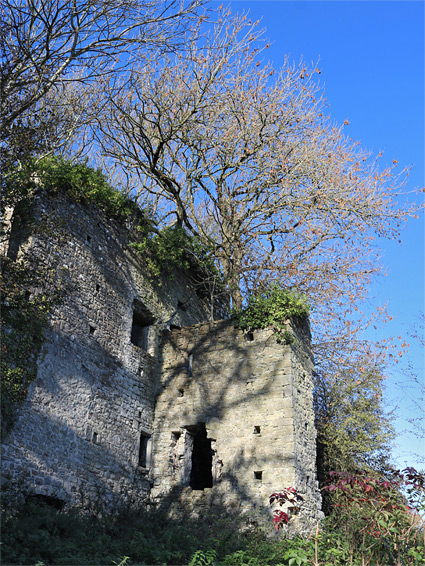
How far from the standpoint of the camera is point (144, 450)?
12414 millimetres

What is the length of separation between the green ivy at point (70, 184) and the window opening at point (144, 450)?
5214 mm

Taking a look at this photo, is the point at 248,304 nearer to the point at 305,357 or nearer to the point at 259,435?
the point at 305,357

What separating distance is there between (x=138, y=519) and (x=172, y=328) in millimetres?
5142

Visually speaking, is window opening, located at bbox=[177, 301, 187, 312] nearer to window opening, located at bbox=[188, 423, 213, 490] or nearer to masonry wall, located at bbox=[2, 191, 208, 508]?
masonry wall, located at bbox=[2, 191, 208, 508]

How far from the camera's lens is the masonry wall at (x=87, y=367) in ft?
31.0

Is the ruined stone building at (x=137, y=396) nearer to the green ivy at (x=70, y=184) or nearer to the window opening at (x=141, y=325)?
the window opening at (x=141, y=325)

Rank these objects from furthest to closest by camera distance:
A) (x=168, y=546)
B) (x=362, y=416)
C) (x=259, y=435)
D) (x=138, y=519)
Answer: (x=362, y=416)
(x=259, y=435)
(x=138, y=519)
(x=168, y=546)

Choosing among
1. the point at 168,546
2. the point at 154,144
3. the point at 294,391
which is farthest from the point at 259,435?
the point at 154,144

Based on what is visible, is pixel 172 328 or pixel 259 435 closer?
pixel 259 435

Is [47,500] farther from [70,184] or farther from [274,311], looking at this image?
[70,184]

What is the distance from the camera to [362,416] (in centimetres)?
1389

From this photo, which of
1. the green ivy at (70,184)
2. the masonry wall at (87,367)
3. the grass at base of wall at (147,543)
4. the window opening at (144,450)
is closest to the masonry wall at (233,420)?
the window opening at (144,450)

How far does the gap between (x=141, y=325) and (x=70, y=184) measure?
4038 millimetres

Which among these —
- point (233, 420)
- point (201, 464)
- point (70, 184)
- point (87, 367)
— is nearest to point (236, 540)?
point (233, 420)
